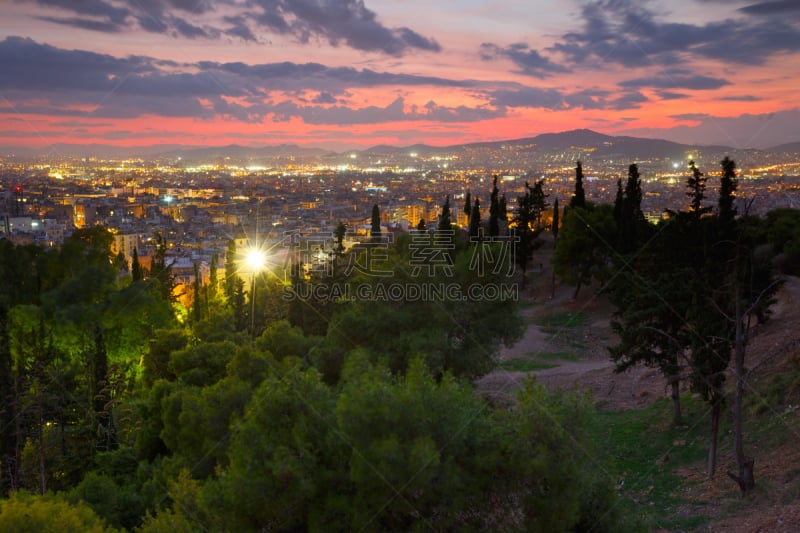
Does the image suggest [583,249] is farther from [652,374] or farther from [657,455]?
[657,455]

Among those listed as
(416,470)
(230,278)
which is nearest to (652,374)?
(416,470)

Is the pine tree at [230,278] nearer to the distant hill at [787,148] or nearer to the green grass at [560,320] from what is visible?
the green grass at [560,320]

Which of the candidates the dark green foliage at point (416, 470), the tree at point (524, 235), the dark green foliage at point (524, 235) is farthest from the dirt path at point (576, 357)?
the dark green foliage at point (416, 470)

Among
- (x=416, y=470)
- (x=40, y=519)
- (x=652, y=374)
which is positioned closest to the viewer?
(x=416, y=470)

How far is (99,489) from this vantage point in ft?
40.8

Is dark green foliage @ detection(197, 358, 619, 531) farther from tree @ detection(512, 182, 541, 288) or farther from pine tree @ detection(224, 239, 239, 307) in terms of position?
tree @ detection(512, 182, 541, 288)

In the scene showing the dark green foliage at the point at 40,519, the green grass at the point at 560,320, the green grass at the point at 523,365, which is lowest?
the green grass at the point at 523,365

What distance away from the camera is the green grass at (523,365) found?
21.4 m

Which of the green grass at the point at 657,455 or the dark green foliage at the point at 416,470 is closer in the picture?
the dark green foliage at the point at 416,470

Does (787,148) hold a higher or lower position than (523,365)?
higher

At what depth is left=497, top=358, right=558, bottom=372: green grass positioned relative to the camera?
21422mm

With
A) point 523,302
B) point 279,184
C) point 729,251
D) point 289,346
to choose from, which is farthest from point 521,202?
point 279,184

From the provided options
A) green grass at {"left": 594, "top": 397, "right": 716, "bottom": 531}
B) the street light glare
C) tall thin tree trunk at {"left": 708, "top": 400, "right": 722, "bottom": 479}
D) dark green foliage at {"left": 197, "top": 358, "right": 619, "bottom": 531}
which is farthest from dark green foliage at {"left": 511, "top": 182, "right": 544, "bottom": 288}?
dark green foliage at {"left": 197, "top": 358, "right": 619, "bottom": 531}

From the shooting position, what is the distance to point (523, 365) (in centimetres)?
2189
